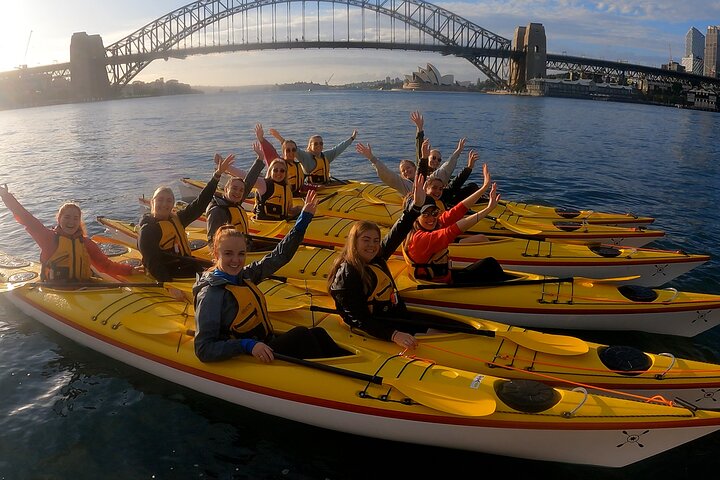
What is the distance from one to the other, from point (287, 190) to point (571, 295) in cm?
487

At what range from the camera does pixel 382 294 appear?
5.25m

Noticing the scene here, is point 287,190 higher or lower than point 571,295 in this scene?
higher

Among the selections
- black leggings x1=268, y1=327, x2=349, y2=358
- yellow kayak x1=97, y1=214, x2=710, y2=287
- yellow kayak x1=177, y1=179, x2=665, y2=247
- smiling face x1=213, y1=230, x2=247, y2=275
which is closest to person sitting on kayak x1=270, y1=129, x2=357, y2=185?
yellow kayak x1=177, y1=179, x2=665, y2=247

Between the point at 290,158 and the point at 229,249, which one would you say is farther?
the point at 290,158

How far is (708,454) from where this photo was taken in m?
4.74

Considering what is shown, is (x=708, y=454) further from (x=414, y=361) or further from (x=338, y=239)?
(x=338, y=239)

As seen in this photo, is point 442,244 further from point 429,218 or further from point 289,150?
point 289,150

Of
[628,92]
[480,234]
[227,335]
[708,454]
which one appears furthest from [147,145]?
[628,92]

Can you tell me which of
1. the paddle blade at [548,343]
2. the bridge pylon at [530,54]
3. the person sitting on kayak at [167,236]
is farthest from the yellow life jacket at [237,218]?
the bridge pylon at [530,54]

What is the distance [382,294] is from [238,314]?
1.40m

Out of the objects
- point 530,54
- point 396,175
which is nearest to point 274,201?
point 396,175

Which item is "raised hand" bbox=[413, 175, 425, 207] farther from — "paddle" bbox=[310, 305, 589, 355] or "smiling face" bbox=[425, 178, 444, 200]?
"smiling face" bbox=[425, 178, 444, 200]

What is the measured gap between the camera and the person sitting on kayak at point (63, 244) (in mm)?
6168

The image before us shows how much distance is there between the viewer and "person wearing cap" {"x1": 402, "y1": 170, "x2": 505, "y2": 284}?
592 cm
